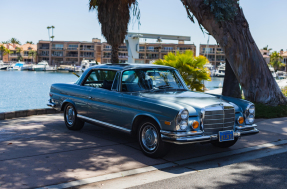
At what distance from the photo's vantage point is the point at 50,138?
276 inches

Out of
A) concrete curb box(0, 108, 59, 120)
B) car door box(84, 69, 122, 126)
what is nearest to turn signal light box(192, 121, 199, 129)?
car door box(84, 69, 122, 126)

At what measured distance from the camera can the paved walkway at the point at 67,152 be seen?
4821mm

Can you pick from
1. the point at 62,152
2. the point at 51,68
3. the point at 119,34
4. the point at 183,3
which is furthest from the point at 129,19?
the point at 51,68

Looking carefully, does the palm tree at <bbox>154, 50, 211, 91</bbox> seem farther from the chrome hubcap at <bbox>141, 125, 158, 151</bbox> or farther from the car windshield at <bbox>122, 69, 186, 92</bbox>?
the chrome hubcap at <bbox>141, 125, 158, 151</bbox>

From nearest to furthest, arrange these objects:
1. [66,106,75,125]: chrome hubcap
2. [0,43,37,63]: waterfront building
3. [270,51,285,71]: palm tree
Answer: [66,106,75,125]: chrome hubcap, [270,51,285,71]: palm tree, [0,43,37,63]: waterfront building

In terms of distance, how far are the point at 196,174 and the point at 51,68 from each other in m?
106

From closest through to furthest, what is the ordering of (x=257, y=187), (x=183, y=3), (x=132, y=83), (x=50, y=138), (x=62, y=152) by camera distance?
1. (x=257, y=187)
2. (x=62, y=152)
3. (x=132, y=83)
4. (x=50, y=138)
5. (x=183, y=3)

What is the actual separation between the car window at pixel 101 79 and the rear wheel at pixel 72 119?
2.42 ft

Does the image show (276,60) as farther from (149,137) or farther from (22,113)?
(149,137)

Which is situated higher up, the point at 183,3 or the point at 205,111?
the point at 183,3

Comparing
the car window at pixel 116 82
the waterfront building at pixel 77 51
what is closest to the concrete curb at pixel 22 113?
the car window at pixel 116 82

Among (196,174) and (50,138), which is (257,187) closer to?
(196,174)

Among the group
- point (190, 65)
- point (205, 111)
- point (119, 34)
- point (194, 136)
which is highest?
point (119, 34)

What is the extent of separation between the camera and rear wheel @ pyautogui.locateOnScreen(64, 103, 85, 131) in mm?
7633
